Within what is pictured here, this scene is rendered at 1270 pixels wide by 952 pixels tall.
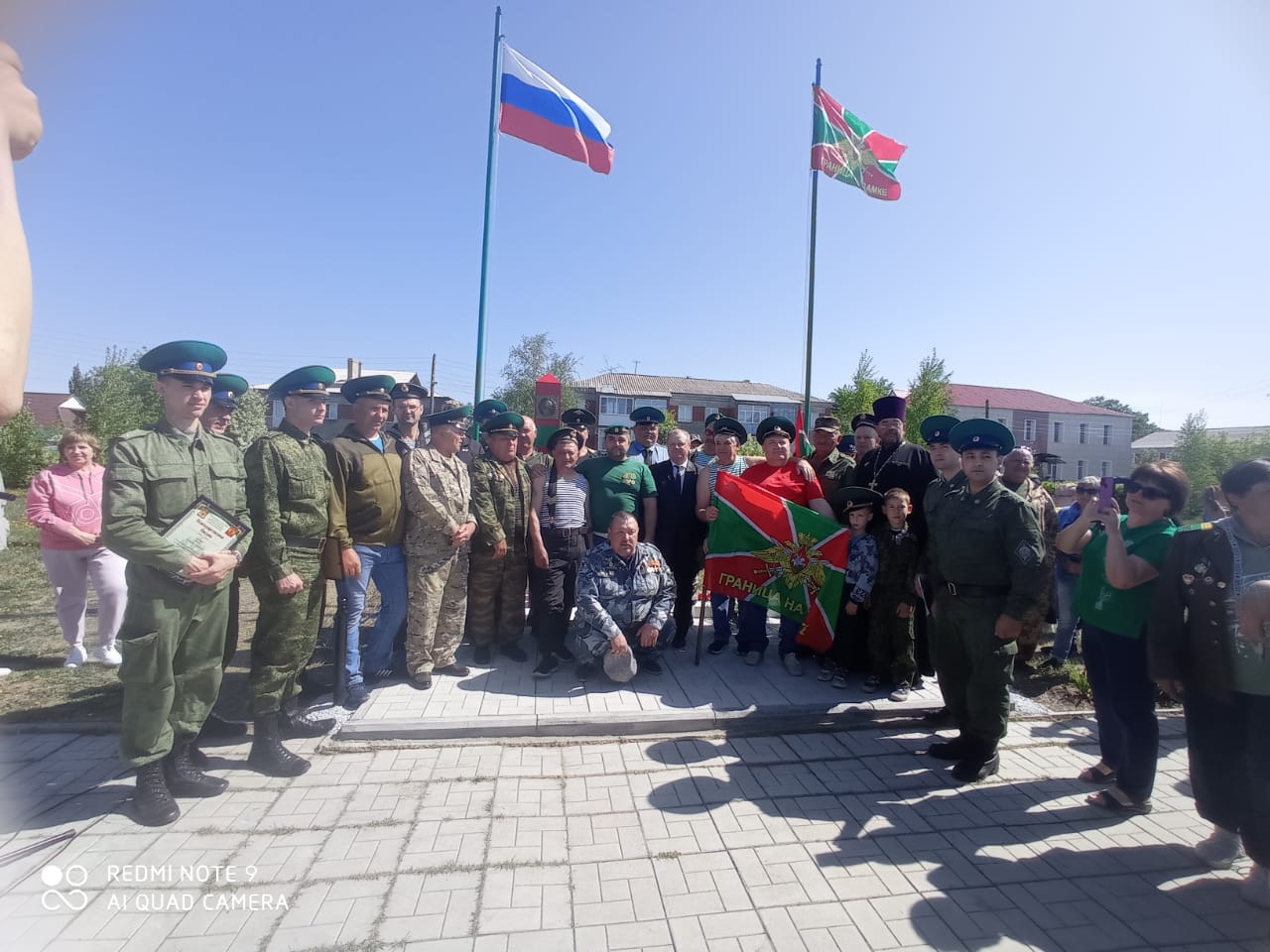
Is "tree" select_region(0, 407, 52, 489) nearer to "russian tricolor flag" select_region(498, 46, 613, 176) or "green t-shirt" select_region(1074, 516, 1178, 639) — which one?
"russian tricolor flag" select_region(498, 46, 613, 176)

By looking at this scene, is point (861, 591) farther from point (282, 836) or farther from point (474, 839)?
point (282, 836)

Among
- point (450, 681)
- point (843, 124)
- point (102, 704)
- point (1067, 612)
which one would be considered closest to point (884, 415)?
point (1067, 612)

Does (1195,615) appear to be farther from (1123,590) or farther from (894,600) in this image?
(894,600)

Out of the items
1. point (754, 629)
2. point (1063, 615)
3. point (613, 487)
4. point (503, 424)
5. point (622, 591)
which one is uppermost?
point (503, 424)

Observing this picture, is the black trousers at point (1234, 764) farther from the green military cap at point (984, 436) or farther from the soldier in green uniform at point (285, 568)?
the soldier in green uniform at point (285, 568)

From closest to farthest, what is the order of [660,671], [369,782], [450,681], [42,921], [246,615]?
[42,921]
[369,782]
[450,681]
[660,671]
[246,615]

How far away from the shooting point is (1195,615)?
2.91 m

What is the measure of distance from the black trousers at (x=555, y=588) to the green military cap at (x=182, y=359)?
281cm

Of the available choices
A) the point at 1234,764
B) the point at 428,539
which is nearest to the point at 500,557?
the point at 428,539

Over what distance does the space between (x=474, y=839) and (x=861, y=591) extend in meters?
3.38

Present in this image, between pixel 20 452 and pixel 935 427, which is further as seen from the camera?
pixel 20 452

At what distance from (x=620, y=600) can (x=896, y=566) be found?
225 centimetres

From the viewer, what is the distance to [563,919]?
2.45 metres

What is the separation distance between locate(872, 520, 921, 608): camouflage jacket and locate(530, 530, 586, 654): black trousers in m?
2.54
